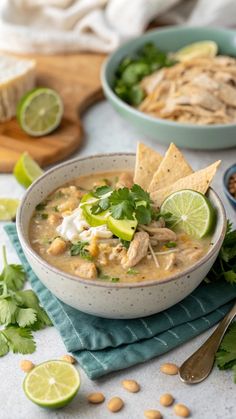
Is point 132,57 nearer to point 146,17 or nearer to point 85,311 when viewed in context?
point 146,17

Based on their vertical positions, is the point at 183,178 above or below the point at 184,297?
above

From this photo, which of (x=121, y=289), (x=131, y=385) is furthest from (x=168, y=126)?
(x=131, y=385)

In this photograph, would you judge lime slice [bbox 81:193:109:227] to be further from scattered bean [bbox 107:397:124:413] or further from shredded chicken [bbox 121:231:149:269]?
scattered bean [bbox 107:397:124:413]

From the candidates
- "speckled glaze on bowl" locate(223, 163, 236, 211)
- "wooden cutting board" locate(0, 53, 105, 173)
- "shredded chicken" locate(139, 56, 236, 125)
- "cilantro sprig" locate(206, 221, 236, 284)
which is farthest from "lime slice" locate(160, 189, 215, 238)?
"wooden cutting board" locate(0, 53, 105, 173)

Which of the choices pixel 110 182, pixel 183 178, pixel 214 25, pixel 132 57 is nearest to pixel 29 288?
pixel 110 182

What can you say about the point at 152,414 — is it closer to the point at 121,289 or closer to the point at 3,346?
the point at 121,289

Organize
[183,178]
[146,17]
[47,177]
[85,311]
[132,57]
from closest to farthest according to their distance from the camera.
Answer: [85,311] → [183,178] → [47,177] → [132,57] → [146,17]

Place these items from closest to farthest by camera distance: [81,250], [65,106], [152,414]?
[152,414] < [81,250] < [65,106]

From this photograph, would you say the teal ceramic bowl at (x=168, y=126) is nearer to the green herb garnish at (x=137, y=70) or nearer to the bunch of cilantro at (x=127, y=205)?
the green herb garnish at (x=137, y=70)
